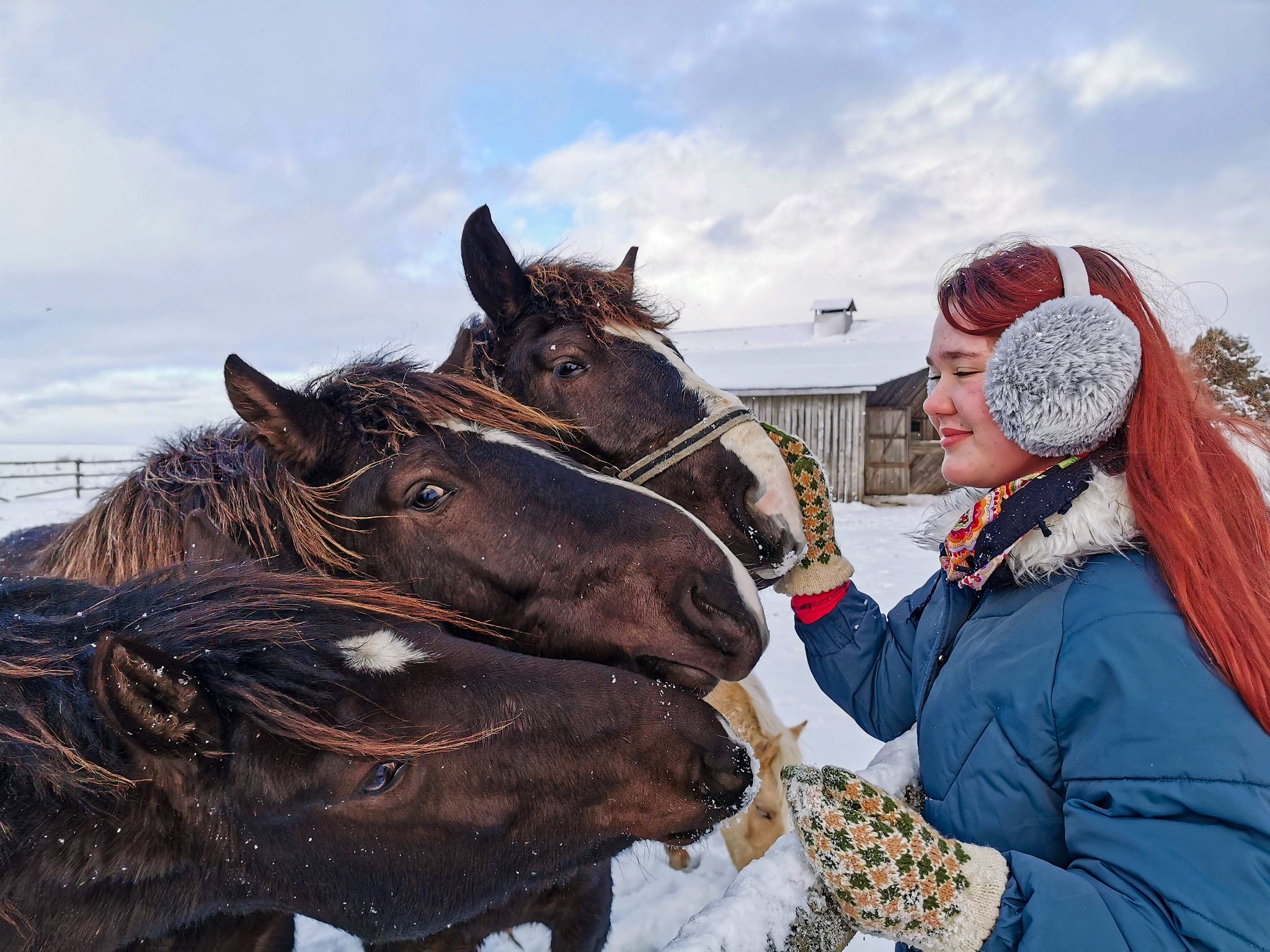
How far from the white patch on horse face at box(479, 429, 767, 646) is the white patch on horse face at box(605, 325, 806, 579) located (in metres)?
0.21

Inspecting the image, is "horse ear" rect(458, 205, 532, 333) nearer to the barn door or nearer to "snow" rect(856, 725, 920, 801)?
"snow" rect(856, 725, 920, 801)

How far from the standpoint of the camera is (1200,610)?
120 cm

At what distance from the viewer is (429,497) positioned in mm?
1982

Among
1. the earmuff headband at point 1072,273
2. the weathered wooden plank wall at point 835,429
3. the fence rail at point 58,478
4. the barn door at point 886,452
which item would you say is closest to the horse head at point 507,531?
the earmuff headband at point 1072,273

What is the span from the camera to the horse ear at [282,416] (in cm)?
189

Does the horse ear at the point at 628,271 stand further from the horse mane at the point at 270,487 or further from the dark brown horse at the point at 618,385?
the horse mane at the point at 270,487

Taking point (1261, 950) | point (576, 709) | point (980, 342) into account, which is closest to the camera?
point (1261, 950)

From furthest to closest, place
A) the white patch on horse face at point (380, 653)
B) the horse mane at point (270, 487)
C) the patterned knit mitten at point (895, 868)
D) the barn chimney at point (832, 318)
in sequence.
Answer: the barn chimney at point (832, 318)
the horse mane at point (270, 487)
the white patch on horse face at point (380, 653)
the patterned knit mitten at point (895, 868)

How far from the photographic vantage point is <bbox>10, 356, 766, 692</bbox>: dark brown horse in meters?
1.79

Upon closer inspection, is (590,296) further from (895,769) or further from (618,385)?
(895,769)

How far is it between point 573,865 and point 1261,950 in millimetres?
1165

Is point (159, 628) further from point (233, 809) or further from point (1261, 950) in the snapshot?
point (1261, 950)

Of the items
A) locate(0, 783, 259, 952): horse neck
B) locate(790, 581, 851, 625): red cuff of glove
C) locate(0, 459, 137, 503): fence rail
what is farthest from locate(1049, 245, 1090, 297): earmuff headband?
locate(0, 459, 137, 503): fence rail

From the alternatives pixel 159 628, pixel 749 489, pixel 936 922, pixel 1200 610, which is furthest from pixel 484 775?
pixel 1200 610
